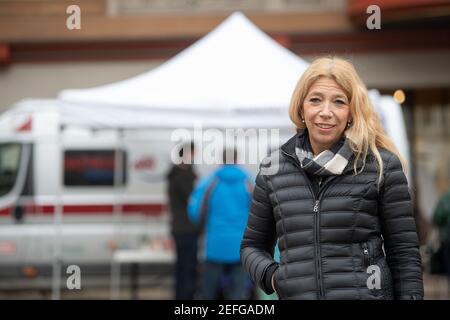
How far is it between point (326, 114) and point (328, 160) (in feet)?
0.56

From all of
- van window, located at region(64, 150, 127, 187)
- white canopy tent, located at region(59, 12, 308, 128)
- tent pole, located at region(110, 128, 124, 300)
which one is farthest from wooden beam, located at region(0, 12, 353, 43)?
white canopy tent, located at region(59, 12, 308, 128)

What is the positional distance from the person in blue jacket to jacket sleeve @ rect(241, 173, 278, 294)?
16.8 feet

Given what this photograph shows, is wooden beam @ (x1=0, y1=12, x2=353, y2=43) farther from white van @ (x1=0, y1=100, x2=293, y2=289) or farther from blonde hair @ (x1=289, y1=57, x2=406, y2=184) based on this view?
blonde hair @ (x1=289, y1=57, x2=406, y2=184)

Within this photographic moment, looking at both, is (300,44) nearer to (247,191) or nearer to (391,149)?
(247,191)

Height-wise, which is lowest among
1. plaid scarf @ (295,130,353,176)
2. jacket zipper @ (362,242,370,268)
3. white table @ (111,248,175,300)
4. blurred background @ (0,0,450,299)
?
jacket zipper @ (362,242,370,268)

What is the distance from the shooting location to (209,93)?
8.89 metres

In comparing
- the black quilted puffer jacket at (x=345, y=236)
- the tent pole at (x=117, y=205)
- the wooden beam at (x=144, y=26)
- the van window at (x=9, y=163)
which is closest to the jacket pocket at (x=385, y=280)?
the black quilted puffer jacket at (x=345, y=236)

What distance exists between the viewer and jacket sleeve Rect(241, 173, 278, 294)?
10.8 feet

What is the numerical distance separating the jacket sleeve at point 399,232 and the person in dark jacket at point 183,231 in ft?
22.6

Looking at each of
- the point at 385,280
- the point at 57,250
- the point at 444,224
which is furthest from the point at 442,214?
the point at 385,280

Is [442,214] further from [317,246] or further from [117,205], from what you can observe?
[317,246]

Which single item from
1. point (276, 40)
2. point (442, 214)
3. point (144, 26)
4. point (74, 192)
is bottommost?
point (442, 214)

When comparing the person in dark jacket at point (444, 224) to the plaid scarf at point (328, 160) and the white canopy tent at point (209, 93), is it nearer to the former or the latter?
the white canopy tent at point (209, 93)
